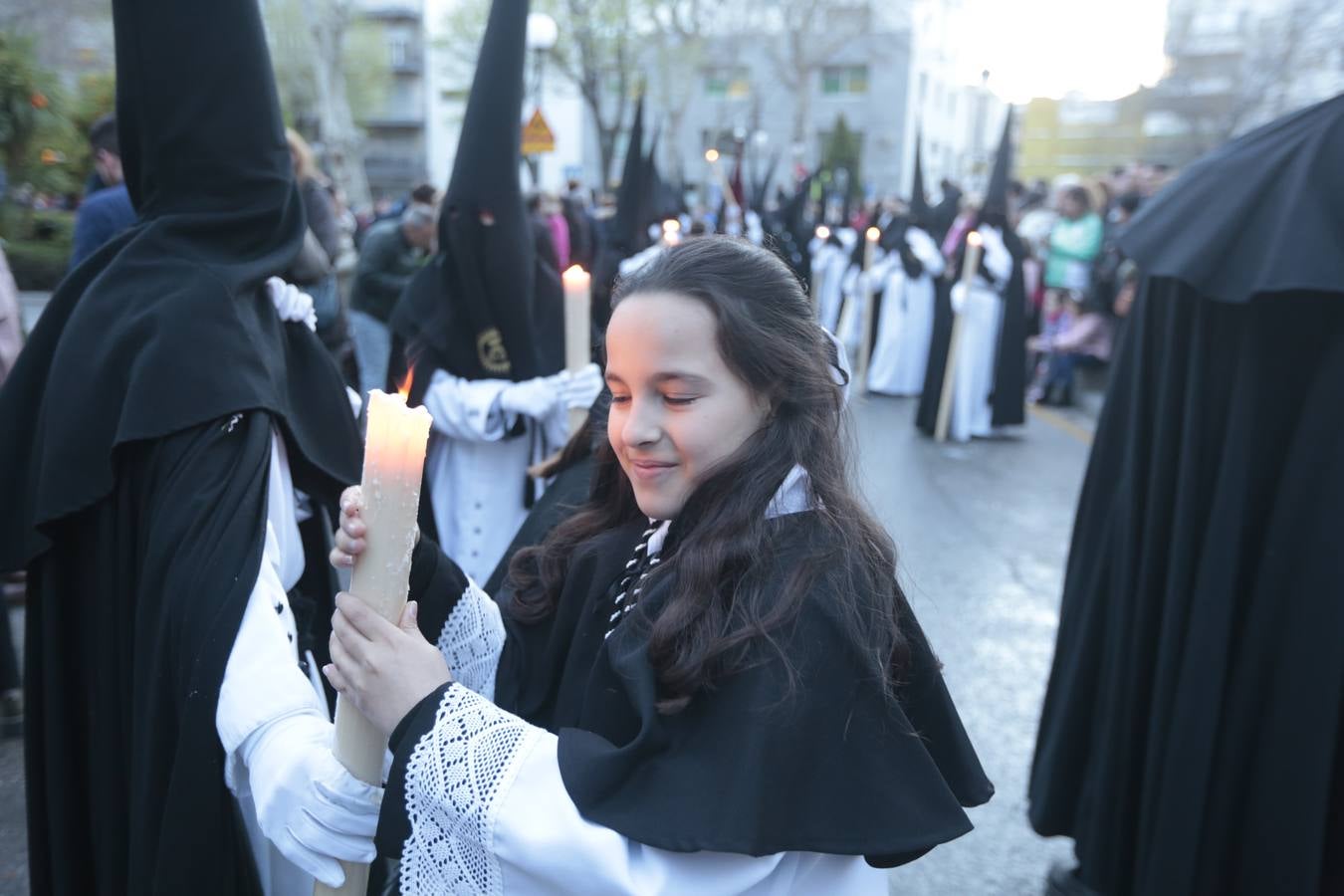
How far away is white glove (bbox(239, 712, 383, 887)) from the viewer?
1.47 meters

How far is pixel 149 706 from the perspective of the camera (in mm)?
1762

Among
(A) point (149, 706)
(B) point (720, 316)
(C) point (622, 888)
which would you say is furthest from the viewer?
(A) point (149, 706)

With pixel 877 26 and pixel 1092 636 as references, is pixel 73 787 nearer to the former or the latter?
pixel 1092 636

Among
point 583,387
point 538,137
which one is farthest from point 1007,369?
point 583,387

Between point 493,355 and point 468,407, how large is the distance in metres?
0.24

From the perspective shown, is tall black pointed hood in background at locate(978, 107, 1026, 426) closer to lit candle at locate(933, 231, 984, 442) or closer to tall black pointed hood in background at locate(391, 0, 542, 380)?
lit candle at locate(933, 231, 984, 442)

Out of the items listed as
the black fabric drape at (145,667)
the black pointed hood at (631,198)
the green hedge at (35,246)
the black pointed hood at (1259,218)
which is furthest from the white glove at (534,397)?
the green hedge at (35,246)

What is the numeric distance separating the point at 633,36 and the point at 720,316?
37099 mm

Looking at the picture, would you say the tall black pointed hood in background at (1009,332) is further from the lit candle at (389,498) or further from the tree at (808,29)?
the tree at (808,29)

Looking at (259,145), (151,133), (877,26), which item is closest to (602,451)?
(259,145)

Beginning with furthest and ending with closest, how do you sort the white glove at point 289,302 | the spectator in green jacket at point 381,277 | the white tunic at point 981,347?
the white tunic at point 981,347, the spectator in green jacket at point 381,277, the white glove at point 289,302

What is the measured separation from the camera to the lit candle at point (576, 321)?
284 centimetres

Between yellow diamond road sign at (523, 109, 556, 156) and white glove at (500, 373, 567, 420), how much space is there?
6326 mm

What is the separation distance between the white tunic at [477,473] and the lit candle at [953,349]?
21.3ft
